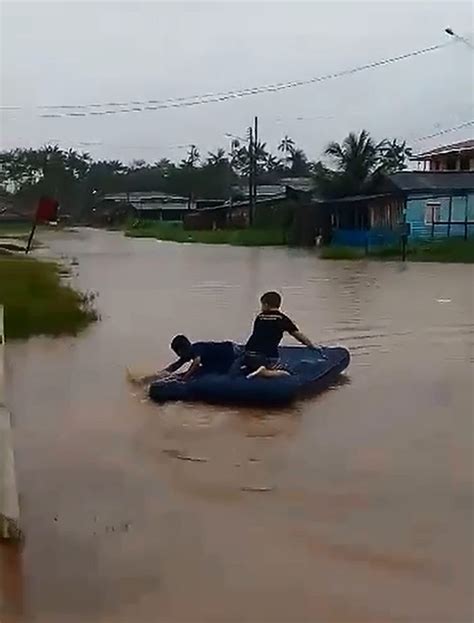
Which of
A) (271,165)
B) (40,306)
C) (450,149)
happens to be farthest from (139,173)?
(40,306)

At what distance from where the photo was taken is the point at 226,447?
9.44 metres

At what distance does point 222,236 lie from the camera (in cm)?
6059

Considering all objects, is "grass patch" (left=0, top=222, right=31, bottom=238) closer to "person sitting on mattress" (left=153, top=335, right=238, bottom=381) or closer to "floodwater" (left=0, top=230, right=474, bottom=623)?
"floodwater" (left=0, top=230, right=474, bottom=623)

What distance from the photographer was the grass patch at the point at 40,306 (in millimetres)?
17266

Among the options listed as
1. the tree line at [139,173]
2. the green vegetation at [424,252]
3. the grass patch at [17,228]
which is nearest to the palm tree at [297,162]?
the tree line at [139,173]

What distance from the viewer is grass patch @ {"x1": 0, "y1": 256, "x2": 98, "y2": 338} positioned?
17.3 meters

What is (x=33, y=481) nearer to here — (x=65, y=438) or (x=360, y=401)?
(x=65, y=438)

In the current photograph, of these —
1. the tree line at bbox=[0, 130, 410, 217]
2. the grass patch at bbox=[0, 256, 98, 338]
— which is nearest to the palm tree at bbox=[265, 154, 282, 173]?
the tree line at bbox=[0, 130, 410, 217]

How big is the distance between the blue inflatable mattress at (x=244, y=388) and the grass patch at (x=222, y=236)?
137 ft

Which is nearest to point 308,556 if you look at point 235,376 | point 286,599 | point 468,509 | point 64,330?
point 286,599

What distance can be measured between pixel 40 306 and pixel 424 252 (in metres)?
24.2

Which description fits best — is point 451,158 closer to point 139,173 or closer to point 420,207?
point 420,207

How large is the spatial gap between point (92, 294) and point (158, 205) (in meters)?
69.0

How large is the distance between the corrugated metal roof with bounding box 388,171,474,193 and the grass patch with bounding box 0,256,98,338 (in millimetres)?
28474
